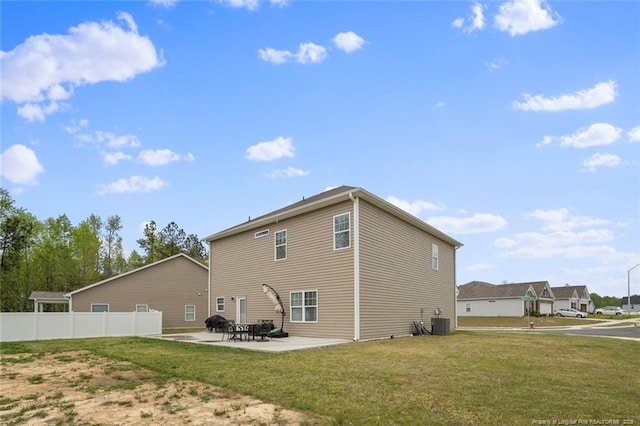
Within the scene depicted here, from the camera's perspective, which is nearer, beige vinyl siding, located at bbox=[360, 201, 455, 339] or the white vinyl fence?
beige vinyl siding, located at bbox=[360, 201, 455, 339]

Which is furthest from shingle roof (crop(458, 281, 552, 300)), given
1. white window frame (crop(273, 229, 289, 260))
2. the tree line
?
white window frame (crop(273, 229, 289, 260))

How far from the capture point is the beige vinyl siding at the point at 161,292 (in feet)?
99.1

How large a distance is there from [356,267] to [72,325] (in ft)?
44.6

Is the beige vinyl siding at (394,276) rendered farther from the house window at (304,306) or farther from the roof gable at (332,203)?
the house window at (304,306)

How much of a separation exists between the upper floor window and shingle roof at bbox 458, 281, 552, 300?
36.4 meters

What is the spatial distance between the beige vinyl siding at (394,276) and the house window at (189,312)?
19.3 m

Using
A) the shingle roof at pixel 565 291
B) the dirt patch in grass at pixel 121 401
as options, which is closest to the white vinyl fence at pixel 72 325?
the dirt patch in grass at pixel 121 401

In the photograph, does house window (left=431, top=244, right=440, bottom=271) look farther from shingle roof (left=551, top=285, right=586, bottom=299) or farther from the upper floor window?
shingle roof (left=551, top=285, right=586, bottom=299)

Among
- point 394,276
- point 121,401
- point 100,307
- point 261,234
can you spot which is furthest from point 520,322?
point 121,401

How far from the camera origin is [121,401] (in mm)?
6480

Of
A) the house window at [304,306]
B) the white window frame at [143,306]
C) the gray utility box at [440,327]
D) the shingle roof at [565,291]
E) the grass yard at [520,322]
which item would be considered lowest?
the grass yard at [520,322]

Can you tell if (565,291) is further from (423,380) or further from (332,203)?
(423,380)

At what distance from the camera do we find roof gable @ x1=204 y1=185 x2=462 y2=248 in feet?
53.6

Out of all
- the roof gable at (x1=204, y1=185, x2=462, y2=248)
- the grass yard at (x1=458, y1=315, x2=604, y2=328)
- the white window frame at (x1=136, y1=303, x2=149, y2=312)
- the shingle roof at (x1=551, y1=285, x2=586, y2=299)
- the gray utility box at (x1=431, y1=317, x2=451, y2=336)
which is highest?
the roof gable at (x1=204, y1=185, x2=462, y2=248)
